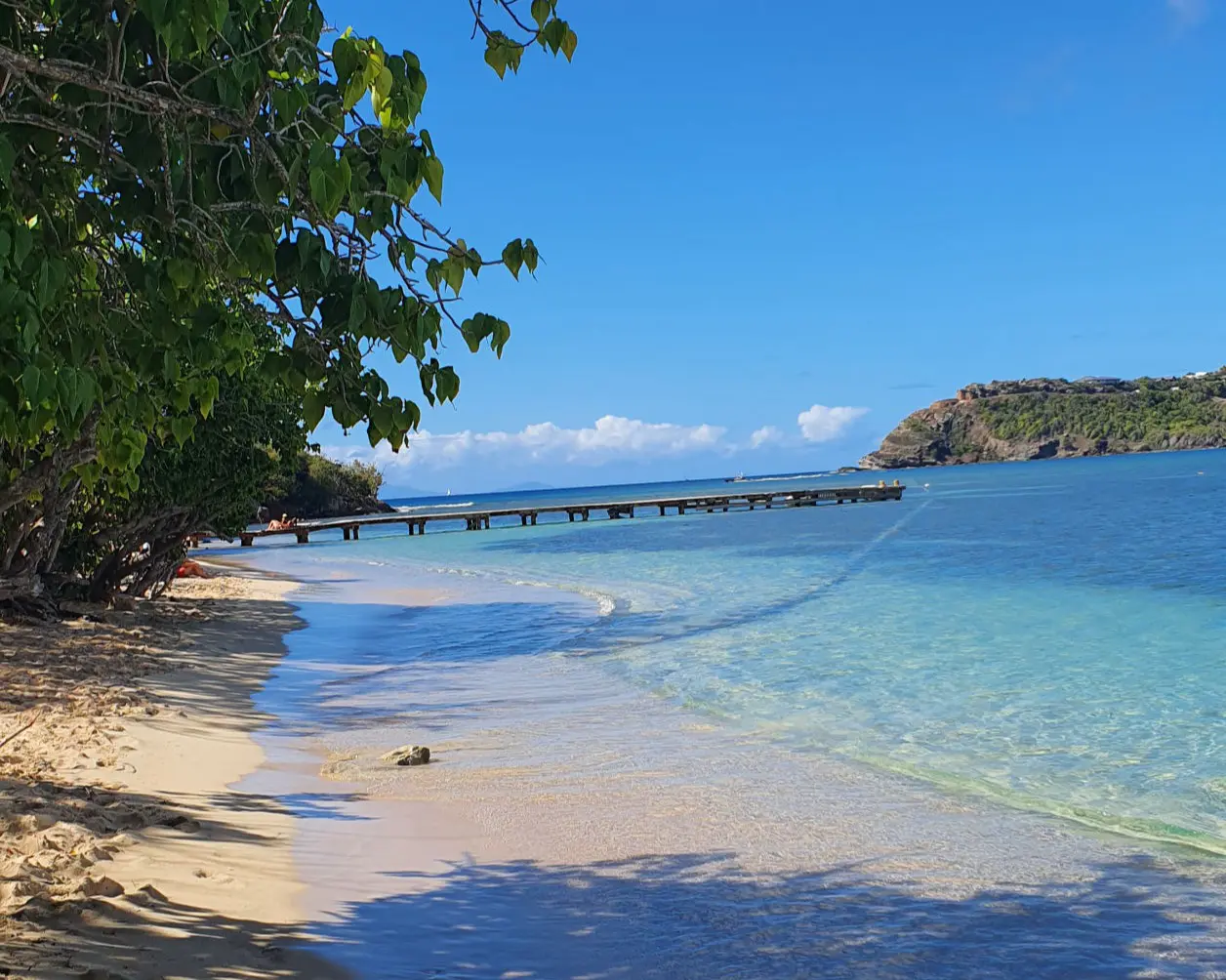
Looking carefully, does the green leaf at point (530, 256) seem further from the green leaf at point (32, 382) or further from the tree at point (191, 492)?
the tree at point (191, 492)

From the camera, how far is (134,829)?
677cm

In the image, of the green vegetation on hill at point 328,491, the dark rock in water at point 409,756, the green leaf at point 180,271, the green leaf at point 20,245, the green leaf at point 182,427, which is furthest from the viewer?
the green vegetation on hill at point 328,491

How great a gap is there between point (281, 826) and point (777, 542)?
39197 millimetres

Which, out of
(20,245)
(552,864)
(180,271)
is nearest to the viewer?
(20,245)

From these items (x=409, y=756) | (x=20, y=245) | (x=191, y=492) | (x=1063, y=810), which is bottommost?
(x=1063, y=810)

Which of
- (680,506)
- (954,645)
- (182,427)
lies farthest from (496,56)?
(680,506)

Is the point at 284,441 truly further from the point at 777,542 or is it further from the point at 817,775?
the point at 777,542

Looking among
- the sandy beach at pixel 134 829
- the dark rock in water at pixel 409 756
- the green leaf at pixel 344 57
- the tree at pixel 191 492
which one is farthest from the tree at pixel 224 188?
the tree at pixel 191 492

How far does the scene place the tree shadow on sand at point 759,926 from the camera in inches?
210

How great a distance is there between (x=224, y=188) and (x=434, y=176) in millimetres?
857

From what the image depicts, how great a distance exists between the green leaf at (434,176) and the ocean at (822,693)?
3502 mm

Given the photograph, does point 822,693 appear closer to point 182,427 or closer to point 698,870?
point 698,870

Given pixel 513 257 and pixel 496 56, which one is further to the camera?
pixel 496 56

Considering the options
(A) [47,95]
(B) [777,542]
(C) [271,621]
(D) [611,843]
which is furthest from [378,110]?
(B) [777,542]
